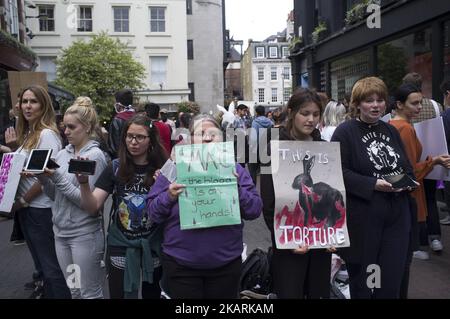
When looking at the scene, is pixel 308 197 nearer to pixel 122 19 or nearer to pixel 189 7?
pixel 122 19

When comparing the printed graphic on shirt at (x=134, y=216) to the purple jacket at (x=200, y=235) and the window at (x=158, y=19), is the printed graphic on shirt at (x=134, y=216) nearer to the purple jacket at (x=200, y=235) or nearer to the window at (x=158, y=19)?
the purple jacket at (x=200, y=235)

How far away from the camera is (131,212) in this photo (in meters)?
2.90

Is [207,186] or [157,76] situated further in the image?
[157,76]

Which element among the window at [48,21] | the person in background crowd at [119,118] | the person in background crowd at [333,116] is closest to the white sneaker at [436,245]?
the person in background crowd at [333,116]

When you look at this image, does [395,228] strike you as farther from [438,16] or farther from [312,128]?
[438,16]

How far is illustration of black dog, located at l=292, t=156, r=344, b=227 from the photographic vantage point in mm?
2750

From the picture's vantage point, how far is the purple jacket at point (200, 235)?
2.56m

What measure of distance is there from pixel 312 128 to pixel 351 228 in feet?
2.25

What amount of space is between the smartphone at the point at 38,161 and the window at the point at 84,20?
102 ft

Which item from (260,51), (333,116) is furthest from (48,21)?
(260,51)

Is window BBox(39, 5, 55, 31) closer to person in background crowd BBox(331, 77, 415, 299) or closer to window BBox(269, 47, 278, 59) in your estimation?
person in background crowd BBox(331, 77, 415, 299)

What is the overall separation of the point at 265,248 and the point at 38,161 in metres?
3.59

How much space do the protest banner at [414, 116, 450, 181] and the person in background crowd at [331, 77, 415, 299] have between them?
123 centimetres

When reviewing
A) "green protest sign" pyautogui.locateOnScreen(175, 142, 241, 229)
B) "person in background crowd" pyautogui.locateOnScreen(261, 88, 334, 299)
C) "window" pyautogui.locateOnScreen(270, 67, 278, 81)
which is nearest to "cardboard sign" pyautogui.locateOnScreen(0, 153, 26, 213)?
"green protest sign" pyautogui.locateOnScreen(175, 142, 241, 229)
